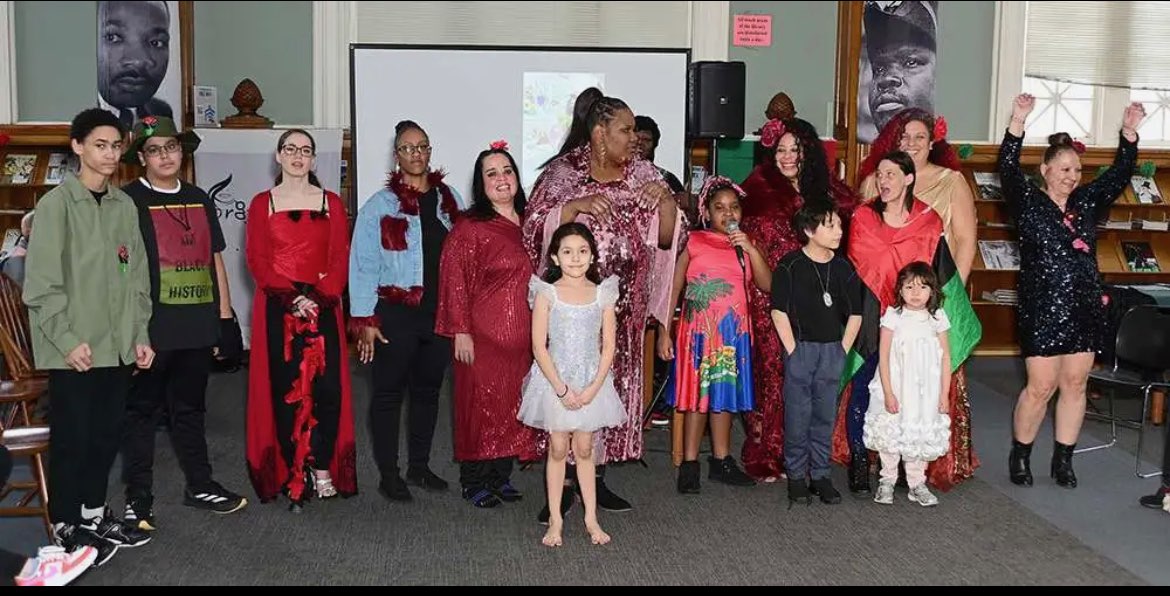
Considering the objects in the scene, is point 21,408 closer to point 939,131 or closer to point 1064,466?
point 939,131

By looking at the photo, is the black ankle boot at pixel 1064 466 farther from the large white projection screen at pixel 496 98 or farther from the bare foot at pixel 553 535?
the large white projection screen at pixel 496 98

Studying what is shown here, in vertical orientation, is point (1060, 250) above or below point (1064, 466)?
above

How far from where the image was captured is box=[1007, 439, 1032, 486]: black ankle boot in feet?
15.1

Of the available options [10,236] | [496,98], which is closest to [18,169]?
[10,236]

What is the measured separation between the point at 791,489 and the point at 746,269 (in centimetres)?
81

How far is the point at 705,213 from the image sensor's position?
4.42 meters

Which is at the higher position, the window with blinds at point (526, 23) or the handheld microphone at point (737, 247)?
the window with blinds at point (526, 23)

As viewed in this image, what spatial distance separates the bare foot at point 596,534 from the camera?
3.80 metres

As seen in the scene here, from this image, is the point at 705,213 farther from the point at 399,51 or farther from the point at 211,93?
the point at 211,93

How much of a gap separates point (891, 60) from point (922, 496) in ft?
15.0

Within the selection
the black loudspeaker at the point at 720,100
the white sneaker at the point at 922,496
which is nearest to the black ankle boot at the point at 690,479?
the white sneaker at the point at 922,496

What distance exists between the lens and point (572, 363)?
3785 mm

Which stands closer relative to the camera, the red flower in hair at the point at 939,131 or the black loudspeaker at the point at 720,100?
the red flower in hair at the point at 939,131

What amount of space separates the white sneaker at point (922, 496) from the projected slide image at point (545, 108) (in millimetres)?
3348
